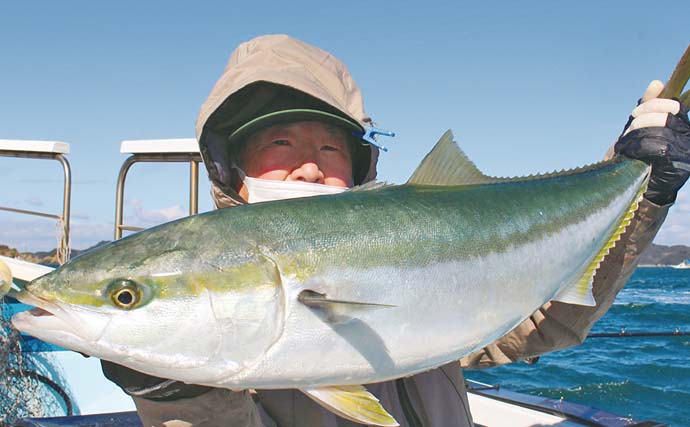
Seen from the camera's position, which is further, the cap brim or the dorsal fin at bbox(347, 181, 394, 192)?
the cap brim

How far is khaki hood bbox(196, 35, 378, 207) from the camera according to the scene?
2572mm

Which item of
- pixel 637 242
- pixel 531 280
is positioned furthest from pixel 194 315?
pixel 637 242

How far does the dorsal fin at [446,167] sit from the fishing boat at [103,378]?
340cm

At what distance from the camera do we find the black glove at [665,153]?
8.48ft

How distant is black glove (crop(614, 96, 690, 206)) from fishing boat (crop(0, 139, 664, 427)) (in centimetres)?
285

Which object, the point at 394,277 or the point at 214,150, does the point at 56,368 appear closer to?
the point at 214,150

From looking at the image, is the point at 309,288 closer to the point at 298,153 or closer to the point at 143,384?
the point at 143,384

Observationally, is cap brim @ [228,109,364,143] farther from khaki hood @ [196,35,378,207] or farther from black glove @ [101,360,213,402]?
black glove @ [101,360,213,402]

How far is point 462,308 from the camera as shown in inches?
74.4

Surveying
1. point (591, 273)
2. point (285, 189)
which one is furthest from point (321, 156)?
point (591, 273)

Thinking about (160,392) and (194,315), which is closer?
(194,315)

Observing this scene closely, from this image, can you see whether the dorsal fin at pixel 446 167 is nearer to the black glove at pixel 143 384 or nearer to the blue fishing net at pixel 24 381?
the black glove at pixel 143 384

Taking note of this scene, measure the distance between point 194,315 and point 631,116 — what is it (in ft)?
7.30

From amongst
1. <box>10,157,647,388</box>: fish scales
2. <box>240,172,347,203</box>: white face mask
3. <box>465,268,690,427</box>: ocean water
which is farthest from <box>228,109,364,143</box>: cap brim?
<box>465,268,690,427</box>: ocean water
